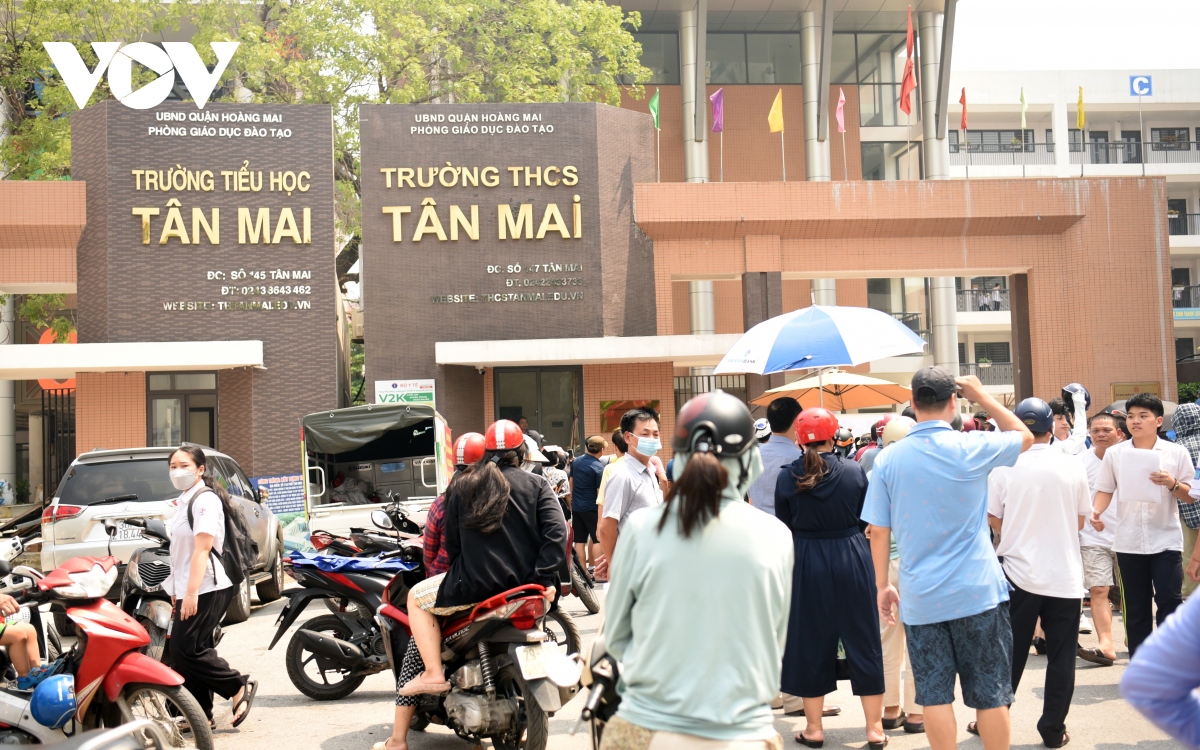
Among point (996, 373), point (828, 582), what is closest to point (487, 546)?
point (828, 582)

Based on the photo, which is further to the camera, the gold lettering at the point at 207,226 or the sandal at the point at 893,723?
the gold lettering at the point at 207,226

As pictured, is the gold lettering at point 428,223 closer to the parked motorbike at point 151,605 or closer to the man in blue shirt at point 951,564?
the parked motorbike at point 151,605

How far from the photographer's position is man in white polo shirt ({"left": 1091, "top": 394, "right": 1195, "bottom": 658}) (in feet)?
23.0

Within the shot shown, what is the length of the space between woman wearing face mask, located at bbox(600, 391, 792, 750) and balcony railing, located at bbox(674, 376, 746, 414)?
21.9m

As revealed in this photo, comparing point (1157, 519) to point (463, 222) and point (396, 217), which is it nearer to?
point (463, 222)

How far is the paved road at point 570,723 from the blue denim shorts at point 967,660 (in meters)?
1.48

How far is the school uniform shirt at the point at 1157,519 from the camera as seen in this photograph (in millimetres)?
7027

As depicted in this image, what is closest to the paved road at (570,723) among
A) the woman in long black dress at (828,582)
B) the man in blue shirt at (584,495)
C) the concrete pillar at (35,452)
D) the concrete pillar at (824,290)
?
the woman in long black dress at (828,582)

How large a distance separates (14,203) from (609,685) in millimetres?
20300

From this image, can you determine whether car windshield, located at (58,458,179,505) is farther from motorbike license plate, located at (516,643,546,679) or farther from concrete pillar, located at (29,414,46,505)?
concrete pillar, located at (29,414,46,505)

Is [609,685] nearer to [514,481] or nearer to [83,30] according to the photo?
[514,481]

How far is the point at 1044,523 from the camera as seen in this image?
19.3ft

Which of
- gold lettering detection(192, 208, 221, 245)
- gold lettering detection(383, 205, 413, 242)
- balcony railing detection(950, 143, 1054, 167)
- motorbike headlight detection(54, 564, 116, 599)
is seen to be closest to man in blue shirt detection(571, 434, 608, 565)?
motorbike headlight detection(54, 564, 116, 599)
